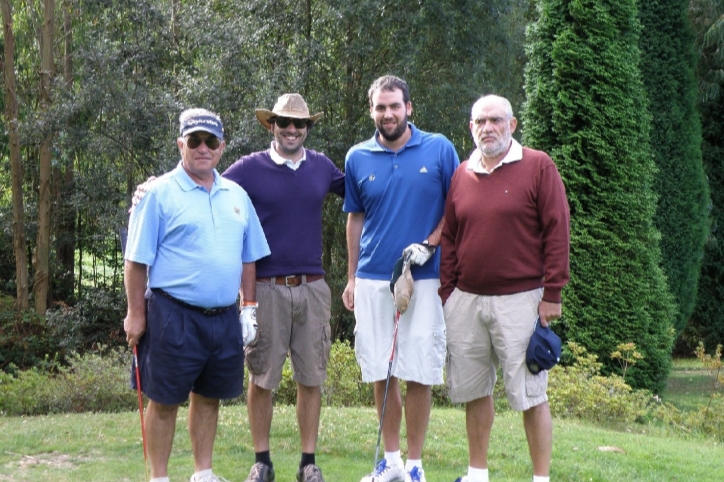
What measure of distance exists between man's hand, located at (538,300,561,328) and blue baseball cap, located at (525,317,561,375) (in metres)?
0.06

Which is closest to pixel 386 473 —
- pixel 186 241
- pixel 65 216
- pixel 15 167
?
pixel 186 241

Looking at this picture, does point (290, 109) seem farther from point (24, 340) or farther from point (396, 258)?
point (24, 340)

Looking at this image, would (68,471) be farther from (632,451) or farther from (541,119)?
(541,119)

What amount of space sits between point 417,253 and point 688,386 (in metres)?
10.9

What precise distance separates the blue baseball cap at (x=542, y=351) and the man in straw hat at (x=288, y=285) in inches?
51.8

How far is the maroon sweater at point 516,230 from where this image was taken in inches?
178

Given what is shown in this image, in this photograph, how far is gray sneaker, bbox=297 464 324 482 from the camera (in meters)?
5.05

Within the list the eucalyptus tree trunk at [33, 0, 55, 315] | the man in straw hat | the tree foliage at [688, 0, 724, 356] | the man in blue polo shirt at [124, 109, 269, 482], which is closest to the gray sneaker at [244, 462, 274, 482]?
the man in straw hat

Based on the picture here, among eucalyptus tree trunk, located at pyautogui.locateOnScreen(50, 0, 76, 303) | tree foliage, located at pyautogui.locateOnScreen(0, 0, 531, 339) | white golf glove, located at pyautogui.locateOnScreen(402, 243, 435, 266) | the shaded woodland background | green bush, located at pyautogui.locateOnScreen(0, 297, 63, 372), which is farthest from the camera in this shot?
eucalyptus tree trunk, located at pyautogui.locateOnScreen(50, 0, 76, 303)

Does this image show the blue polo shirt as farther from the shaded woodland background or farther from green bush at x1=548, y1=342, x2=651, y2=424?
the shaded woodland background

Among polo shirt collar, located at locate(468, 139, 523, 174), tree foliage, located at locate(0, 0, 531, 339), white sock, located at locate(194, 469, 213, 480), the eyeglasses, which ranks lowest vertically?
white sock, located at locate(194, 469, 213, 480)

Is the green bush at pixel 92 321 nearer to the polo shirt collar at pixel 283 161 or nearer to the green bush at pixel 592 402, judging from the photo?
the green bush at pixel 592 402

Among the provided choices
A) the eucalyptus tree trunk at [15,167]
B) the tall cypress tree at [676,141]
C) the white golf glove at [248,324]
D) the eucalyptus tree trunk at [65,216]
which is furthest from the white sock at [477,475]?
the eucalyptus tree trunk at [15,167]

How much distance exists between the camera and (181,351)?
4.53 metres
